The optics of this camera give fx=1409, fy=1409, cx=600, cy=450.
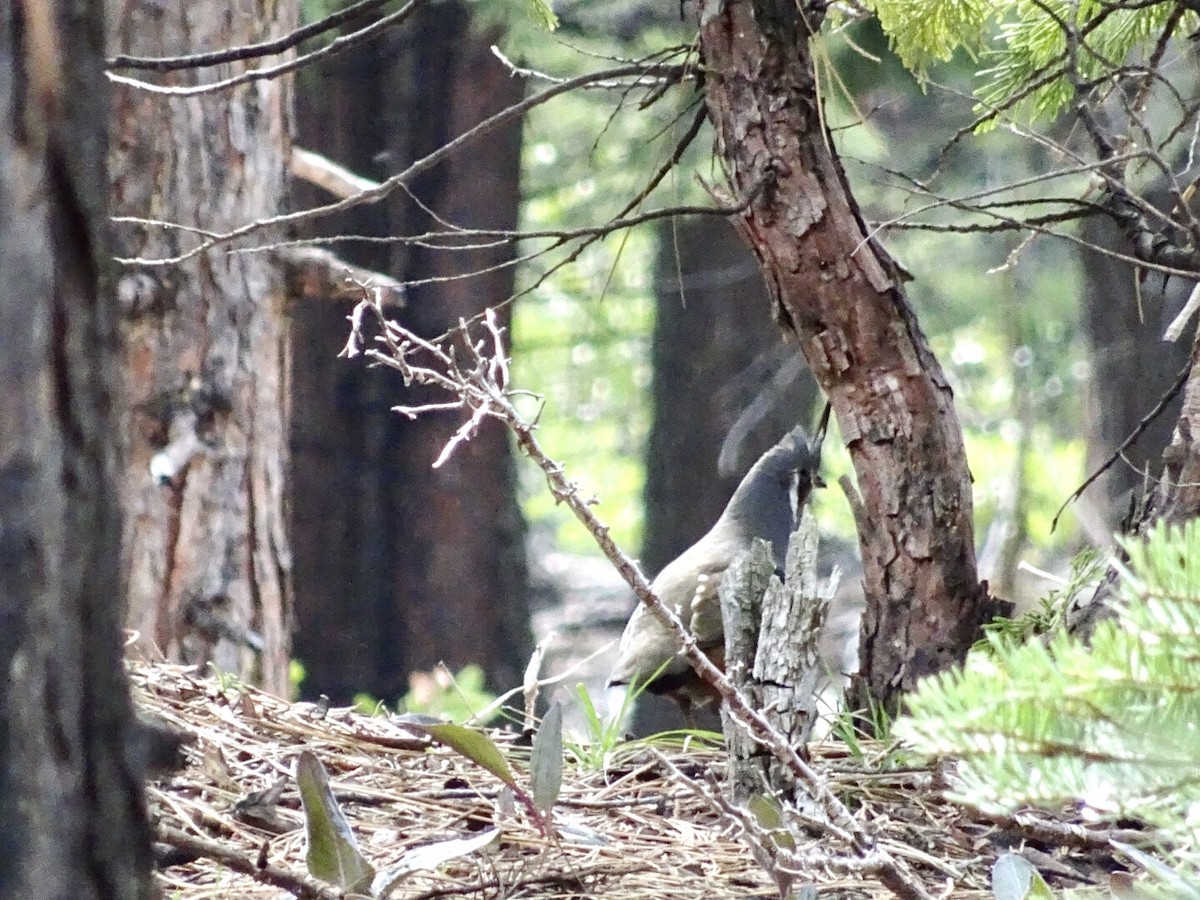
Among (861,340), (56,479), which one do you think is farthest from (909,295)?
(56,479)

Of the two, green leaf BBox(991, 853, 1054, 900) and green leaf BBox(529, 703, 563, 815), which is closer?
green leaf BBox(991, 853, 1054, 900)

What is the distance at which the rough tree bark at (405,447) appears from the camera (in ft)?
25.2

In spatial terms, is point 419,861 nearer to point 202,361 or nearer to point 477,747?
point 477,747

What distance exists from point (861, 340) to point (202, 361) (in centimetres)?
261

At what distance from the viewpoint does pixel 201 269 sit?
15.4ft

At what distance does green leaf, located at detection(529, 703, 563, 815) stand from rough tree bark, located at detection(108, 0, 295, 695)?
9.15ft

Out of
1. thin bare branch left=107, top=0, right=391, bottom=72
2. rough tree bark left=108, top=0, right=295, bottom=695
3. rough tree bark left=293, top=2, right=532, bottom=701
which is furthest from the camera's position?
rough tree bark left=293, top=2, right=532, bottom=701

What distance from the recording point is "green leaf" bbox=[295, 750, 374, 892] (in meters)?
1.72

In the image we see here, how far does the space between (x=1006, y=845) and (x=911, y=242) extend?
7.91 meters

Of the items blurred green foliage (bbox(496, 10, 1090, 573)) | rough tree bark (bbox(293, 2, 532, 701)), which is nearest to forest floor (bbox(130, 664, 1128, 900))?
blurred green foliage (bbox(496, 10, 1090, 573))

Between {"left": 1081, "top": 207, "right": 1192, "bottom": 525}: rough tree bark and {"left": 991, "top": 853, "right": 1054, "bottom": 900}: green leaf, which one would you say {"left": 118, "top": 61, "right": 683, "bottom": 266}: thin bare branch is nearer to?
{"left": 991, "top": 853, "right": 1054, "bottom": 900}: green leaf

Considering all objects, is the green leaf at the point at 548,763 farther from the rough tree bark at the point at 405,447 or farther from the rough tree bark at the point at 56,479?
the rough tree bark at the point at 405,447

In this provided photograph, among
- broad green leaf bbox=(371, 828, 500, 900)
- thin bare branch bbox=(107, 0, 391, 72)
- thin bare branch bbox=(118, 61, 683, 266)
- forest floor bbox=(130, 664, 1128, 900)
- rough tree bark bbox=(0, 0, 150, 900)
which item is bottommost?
forest floor bbox=(130, 664, 1128, 900)

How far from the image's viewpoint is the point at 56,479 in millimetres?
1074
